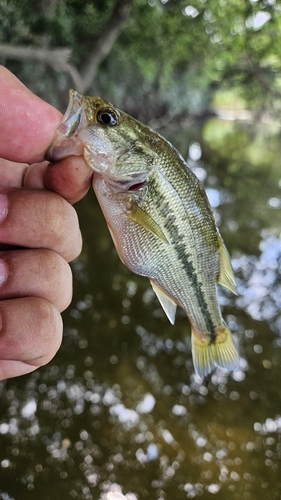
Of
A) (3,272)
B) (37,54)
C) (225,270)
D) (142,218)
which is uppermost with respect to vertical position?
(142,218)

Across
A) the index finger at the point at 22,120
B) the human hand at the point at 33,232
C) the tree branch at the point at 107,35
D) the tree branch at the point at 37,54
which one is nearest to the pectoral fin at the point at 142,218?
the human hand at the point at 33,232

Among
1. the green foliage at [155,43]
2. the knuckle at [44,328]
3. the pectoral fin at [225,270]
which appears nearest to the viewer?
the knuckle at [44,328]

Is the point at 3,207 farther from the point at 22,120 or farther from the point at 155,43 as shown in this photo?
the point at 155,43

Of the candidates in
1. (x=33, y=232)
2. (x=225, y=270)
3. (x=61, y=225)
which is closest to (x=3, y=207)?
(x=33, y=232)

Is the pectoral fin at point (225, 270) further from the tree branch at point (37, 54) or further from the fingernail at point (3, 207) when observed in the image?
the tree branch at point (37, 54)

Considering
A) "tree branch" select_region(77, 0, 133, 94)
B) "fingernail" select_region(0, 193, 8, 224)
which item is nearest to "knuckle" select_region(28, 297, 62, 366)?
"fingernail" select_region(0, 193, 8, 224)

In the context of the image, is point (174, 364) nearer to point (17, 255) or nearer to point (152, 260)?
point (152, 260)
